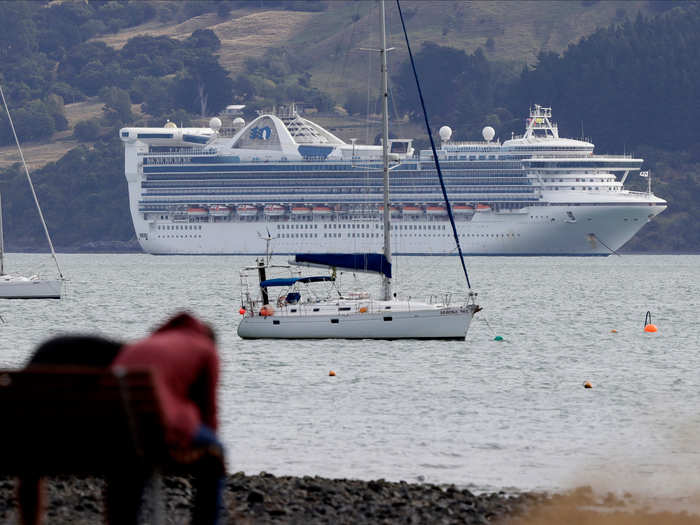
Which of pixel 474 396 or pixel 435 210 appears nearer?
pixel 474 396

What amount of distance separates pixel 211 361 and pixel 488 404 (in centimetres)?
1947

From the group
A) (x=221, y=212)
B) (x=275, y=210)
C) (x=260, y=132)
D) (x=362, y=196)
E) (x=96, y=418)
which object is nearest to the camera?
(x=96, y=418)

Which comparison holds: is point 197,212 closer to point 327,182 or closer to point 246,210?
point 246,210

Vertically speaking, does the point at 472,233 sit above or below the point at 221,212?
below

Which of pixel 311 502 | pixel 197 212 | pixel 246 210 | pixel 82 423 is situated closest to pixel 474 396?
pixel 311 502

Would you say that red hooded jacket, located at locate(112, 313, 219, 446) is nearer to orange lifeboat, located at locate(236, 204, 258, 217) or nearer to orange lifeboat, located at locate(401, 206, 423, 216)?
orange lifeboat, located at locate(401, 206, 423, 216)

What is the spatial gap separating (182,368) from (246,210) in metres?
142

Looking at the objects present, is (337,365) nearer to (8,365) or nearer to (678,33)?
(8,365)

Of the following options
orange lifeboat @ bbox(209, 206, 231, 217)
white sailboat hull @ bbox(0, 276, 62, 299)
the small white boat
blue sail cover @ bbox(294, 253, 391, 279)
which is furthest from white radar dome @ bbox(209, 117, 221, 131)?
the small white boat

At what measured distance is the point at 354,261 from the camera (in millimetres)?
40031

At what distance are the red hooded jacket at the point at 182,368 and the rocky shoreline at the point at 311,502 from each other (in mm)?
5258

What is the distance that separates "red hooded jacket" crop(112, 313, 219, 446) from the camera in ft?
22.8

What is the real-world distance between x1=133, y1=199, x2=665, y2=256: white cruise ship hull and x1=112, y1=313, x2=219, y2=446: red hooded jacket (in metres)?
127

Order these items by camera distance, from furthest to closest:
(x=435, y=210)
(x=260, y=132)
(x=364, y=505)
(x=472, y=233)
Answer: (x=260, y=132)
(x=435, y=210)
(x=472, y=233)
(x=364, y=505)
